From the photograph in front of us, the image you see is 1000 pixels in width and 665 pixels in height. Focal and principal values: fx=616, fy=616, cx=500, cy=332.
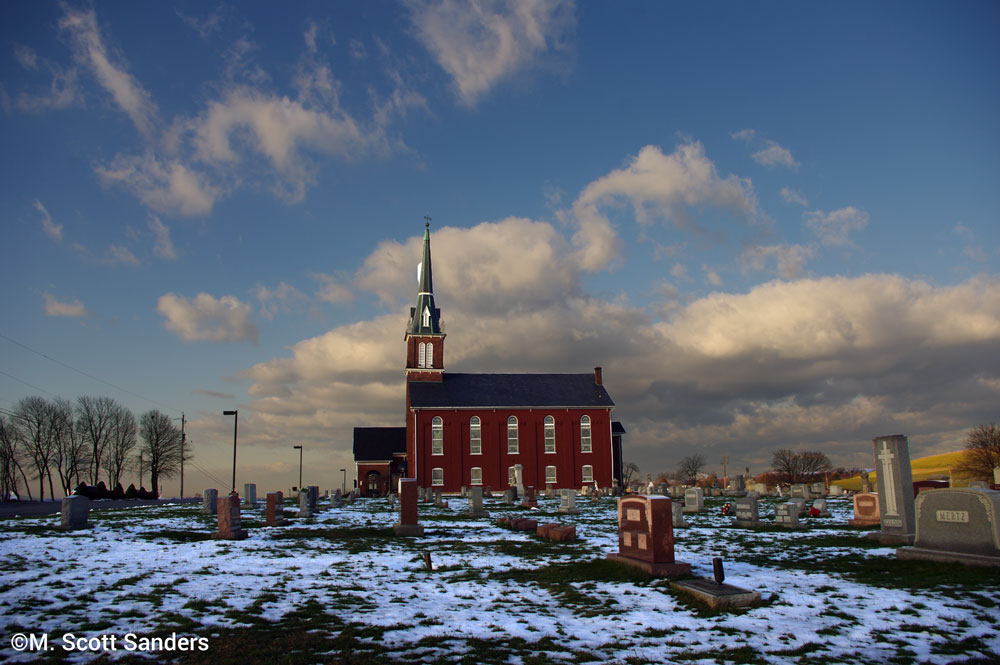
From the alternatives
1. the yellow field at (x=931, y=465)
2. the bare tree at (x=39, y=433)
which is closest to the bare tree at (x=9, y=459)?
the bare tree at (x=39, y=433)

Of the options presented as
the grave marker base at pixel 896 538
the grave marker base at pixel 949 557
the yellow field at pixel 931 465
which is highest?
the grave marker base at pixel 949 557

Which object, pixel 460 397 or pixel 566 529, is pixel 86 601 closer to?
pixel 566 529

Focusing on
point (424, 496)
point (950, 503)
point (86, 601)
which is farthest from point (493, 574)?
point (424, 496)

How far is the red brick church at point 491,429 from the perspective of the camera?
191 feet

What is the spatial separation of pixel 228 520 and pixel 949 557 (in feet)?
56.1

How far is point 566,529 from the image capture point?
16.9m

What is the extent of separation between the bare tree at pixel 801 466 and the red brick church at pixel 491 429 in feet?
66.6

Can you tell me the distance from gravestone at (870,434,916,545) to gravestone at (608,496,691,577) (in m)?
6.83

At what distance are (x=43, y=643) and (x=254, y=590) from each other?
3307mm

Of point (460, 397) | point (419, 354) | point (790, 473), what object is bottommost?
point (790, 473)

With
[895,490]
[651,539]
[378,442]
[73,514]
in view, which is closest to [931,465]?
[378,442]

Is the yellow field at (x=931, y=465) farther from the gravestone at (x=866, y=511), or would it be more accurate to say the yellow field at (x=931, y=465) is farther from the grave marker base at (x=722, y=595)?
the grave marker base at (x=722, y=595)

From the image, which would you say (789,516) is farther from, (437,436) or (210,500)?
(437,436)

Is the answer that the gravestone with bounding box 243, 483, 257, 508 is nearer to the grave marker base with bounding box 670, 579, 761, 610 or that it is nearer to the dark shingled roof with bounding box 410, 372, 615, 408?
the dark shingled roof with bounding box 410, 372, 615, 408
